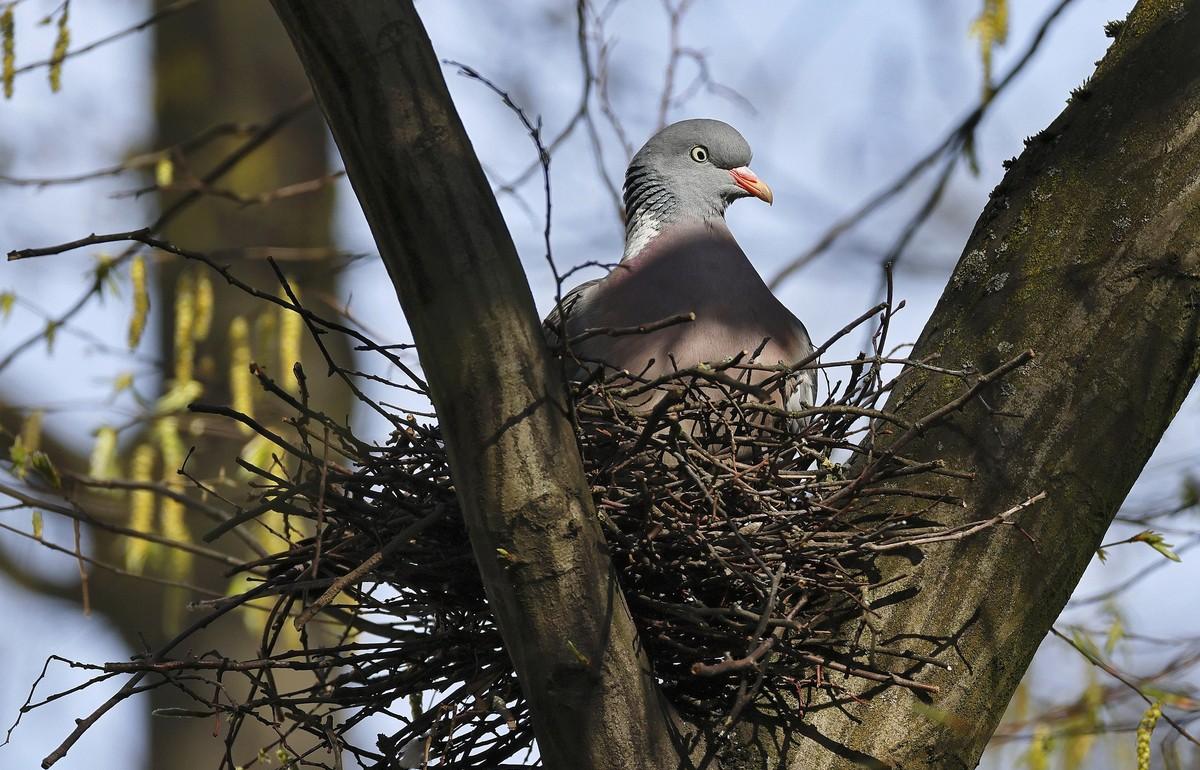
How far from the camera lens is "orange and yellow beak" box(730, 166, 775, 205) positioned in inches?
159

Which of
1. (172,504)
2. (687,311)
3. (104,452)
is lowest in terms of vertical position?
(687,311)

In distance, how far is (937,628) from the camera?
245cm

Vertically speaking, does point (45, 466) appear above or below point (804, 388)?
above

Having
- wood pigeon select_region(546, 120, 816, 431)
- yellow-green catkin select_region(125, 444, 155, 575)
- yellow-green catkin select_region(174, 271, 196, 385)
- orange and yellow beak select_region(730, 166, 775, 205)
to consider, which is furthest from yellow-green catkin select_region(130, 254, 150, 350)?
orange and yellow beak select_region(730, 166, 775, 205)

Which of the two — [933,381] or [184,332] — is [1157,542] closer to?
[933,381]

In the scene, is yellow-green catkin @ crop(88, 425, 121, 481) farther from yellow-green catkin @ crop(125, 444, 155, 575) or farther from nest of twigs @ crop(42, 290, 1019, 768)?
nest of twigs @ crop(42, 290, 1019, 768)

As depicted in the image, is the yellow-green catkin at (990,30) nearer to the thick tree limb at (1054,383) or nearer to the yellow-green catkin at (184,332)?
the thick tree limb at (1054,383)

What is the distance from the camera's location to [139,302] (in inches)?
163

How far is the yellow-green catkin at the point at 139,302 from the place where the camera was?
13.4 ft

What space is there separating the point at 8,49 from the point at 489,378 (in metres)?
2.84

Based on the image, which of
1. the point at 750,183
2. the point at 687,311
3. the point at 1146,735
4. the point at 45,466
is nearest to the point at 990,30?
the point at 750,183

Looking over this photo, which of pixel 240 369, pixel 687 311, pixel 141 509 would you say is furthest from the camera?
pixel 240 369

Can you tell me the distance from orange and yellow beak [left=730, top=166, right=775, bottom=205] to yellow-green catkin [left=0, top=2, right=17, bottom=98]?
2.40 metres

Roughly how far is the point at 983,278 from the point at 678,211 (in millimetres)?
1330
